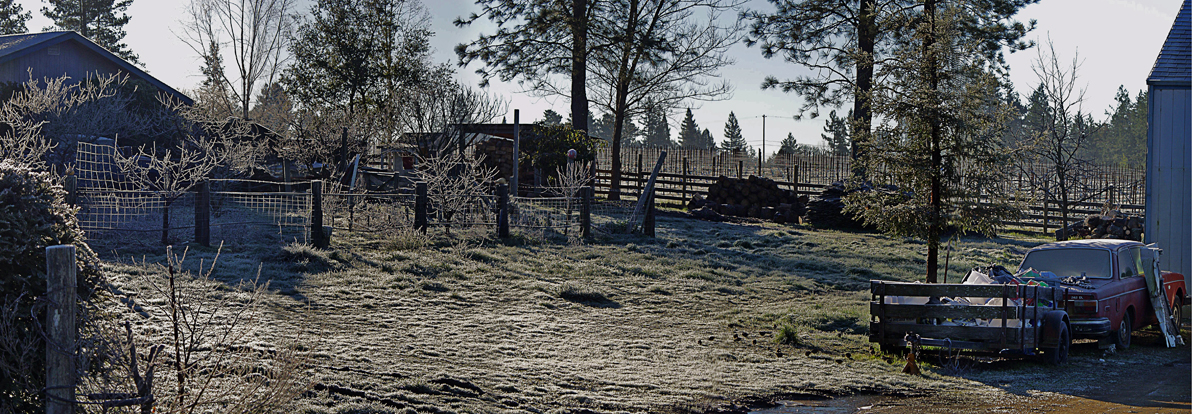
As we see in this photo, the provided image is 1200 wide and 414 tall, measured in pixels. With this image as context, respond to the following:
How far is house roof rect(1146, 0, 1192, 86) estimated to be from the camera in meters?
12.9

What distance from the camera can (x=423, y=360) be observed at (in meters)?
7.15

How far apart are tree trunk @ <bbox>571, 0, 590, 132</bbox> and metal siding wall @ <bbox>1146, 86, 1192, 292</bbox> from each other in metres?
17.5

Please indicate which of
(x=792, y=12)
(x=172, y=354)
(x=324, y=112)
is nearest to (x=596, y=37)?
(x=792, y=12)

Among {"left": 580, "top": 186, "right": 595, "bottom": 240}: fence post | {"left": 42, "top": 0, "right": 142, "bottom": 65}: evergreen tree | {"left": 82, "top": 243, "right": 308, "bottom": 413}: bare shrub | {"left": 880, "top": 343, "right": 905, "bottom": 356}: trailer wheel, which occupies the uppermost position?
{"left": 42, "top": 0, "right": 142, "bottom": 65}: evergreen tree

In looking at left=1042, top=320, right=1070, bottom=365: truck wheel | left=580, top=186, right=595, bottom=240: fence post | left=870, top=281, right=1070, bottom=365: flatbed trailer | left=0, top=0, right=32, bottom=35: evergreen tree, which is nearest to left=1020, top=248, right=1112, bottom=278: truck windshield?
left=870, top=281, right=1070, bottom=365: flatbed trailer

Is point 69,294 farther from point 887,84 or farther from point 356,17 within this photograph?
point 356,17

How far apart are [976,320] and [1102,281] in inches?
79.6

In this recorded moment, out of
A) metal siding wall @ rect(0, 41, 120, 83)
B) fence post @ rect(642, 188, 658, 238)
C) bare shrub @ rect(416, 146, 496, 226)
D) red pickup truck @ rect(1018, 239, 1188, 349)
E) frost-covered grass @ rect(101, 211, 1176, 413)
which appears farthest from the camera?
metal siding wall @ rect(0, 41, 120, 83)

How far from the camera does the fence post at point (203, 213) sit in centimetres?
1295

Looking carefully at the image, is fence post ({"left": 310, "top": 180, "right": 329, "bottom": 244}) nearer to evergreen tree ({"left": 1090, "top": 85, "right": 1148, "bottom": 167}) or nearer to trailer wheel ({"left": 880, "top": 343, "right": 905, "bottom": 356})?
trailer wheel ({"left": 880, "top": 343, "right": 905, "bottom": 356})

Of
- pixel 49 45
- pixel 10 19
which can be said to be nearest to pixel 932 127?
pixel 49 45

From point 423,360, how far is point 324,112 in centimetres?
2014

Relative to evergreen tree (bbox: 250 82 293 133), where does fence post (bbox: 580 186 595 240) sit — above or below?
below

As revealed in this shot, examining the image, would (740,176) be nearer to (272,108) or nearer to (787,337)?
(272,108)
